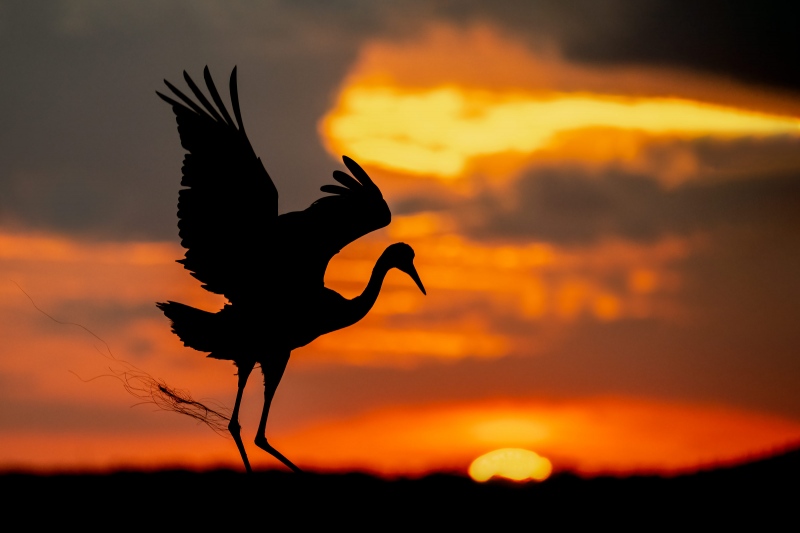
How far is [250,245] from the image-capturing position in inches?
373

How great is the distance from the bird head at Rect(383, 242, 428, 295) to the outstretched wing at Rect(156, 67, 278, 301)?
167 cm

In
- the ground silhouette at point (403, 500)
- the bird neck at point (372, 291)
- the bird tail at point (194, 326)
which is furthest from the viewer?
the bird neck at point (372, 291)

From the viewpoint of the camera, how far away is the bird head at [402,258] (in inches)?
424

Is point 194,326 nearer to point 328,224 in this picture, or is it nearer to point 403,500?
point 328,224

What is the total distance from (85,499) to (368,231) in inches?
139

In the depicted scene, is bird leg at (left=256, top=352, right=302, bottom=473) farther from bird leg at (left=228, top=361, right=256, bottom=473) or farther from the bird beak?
the bird beak

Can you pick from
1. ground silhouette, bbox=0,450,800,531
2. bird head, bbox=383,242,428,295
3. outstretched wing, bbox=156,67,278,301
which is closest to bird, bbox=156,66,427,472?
outstretched wing, bbox=156,67,278,301

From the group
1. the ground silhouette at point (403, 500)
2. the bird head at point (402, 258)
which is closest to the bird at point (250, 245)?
the bird head at point (402, 258)

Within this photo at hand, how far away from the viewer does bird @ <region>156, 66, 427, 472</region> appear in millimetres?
9195

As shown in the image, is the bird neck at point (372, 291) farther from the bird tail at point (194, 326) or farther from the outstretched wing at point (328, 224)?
the bird tail at point (194, 326)

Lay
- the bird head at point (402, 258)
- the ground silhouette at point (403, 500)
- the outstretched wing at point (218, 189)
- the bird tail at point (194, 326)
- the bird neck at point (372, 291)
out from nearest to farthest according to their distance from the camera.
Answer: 1. the ground silhouette at point (403, 500)
2. the outstretched wing at point (218, 189)
3. the bird tail at point (194, 326)
4. the bird neck at point (372, 291)
5. the bird head at point (402, 258)

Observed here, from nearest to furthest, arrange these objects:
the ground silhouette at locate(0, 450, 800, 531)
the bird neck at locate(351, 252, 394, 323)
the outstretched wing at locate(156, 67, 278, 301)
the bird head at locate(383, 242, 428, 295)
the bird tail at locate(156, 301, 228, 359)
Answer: the ground silhouette at locate(0, 450, 800, 531) < the outstretched wing at locate(156, 67, 278, 301) < the bird tail at locate(156, 301, 228, 359) < the bird neck at locate(351, 252, 394, 323) < the bird head at locate(383, 242, 428, 295)

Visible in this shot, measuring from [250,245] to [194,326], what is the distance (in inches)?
37.8

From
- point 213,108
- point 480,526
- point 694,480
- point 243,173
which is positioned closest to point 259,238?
point 243,173
